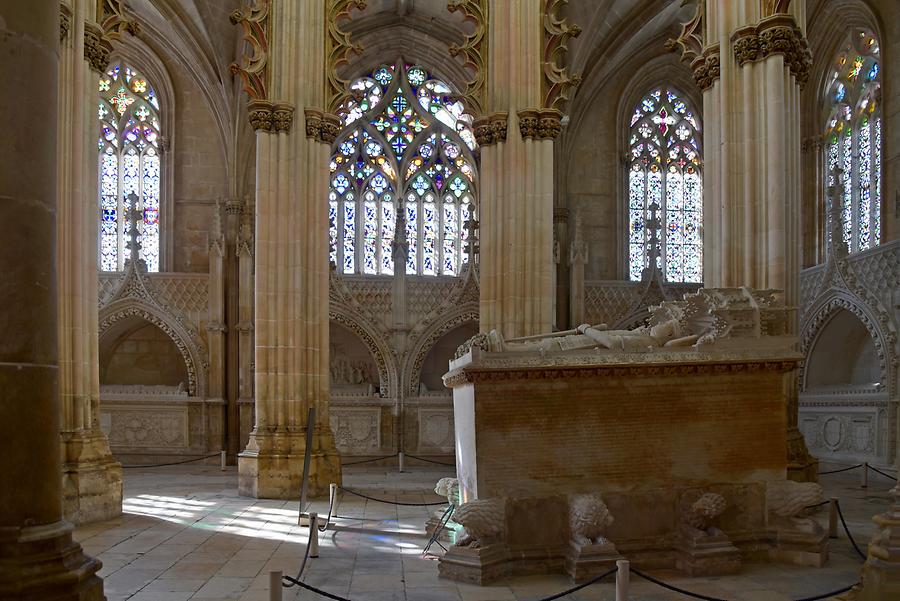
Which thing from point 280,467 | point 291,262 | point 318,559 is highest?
point 291,262

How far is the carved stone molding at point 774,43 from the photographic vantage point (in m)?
9.97

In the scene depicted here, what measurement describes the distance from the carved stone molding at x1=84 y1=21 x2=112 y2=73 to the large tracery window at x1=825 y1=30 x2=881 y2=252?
15022 mm

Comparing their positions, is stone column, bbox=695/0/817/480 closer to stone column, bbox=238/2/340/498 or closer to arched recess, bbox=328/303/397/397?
stone column, bbox=238/2/340/498

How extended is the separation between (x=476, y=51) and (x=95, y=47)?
559 cm

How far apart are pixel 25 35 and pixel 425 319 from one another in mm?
16106

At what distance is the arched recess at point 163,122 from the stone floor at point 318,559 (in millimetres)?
9251

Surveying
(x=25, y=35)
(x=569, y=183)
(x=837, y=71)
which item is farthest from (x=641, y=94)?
(x=25, y=35)

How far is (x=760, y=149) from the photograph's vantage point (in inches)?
399

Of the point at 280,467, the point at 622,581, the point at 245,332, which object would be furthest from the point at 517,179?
the point at 245,332

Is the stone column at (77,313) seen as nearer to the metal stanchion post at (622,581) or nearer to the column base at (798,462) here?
the metal stanchion post at (622,581)

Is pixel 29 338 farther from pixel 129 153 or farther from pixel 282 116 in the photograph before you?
pixel 129 153

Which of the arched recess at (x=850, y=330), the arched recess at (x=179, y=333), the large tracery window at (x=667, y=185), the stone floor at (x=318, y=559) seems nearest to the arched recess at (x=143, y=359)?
the arched recess at (x=179, y=333)

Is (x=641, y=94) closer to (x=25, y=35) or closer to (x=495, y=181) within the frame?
(x=495, y=181)

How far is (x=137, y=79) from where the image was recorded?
20.7 meters
